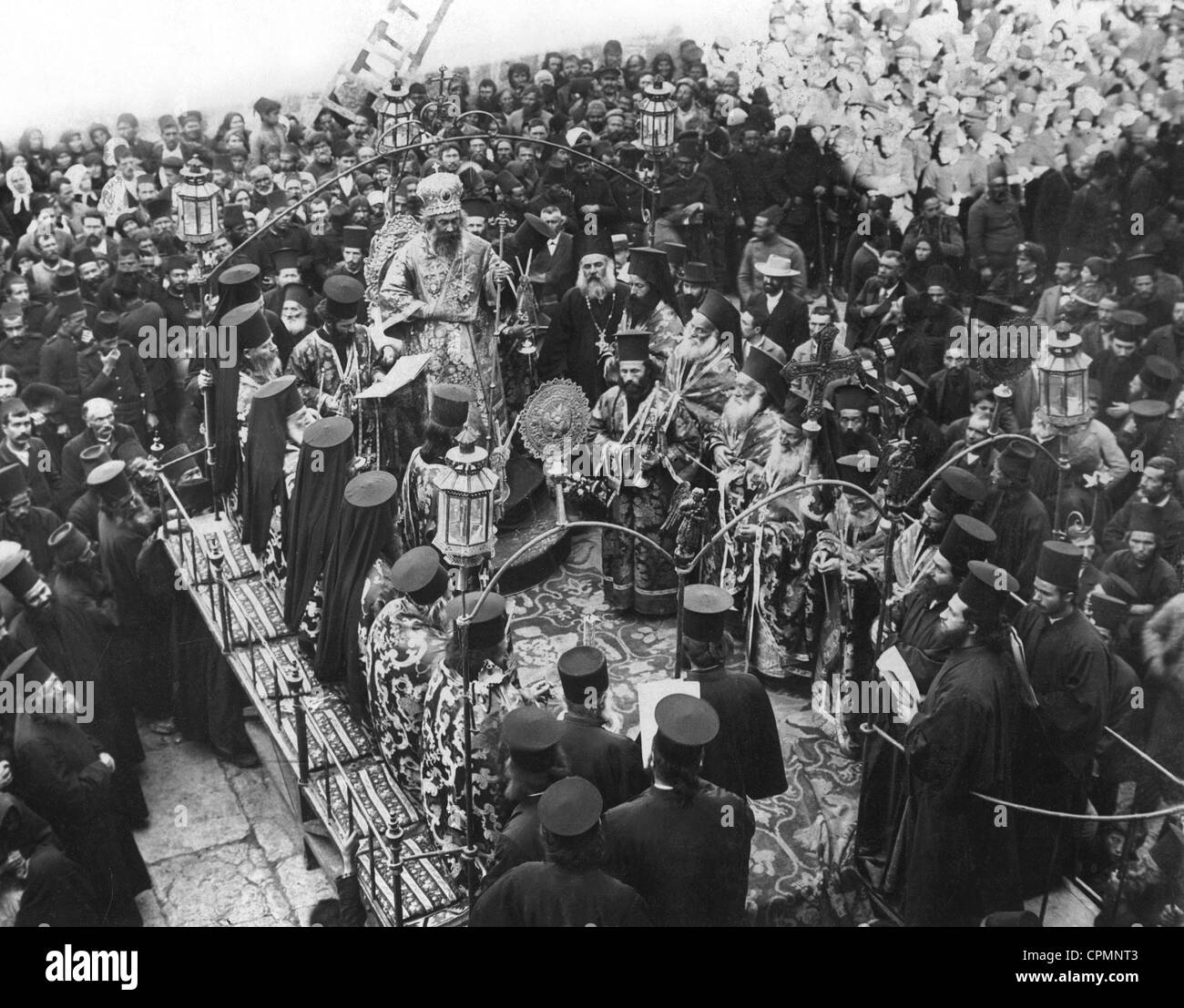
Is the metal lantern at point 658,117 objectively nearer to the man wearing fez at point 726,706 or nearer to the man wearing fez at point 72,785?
the man wearing fez at point 726,706

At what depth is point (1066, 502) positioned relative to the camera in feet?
27.5

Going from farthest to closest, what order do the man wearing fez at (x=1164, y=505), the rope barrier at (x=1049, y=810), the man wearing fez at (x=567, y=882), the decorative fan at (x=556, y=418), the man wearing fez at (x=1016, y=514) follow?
the decorative fan at (x=556, y=418), the man wearing fez at (x=1016, y=514), the man wearing fez at (x=1164, y=505), the rope barrier at (x=1049, y=810), the man wearing fez at (x=567, y=882)

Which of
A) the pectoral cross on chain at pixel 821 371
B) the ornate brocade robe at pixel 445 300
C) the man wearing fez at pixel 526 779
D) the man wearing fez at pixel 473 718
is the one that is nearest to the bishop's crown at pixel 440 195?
the ornate brocade robe at pixel 445 300

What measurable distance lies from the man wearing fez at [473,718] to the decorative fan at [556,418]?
6.67ft

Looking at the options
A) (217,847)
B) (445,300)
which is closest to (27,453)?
(217,847)

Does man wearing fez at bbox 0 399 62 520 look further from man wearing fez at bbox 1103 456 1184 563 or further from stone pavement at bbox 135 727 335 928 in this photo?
man wearing fez at bbox 1103 456 1184 563

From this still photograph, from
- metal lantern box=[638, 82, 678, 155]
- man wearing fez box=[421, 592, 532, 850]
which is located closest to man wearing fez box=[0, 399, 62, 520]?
man wearing fez box=[421, 592, 532, 850]

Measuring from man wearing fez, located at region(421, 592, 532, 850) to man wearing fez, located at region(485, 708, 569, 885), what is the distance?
0.44 metres

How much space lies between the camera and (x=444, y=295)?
381 inches

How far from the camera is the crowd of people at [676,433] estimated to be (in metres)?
6.35

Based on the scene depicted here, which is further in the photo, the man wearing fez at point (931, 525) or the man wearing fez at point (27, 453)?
the man wearing fez at point (27, 453)

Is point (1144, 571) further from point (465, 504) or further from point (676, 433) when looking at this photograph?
point (465, 504)
